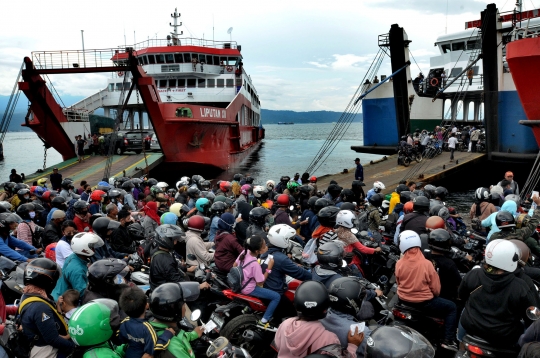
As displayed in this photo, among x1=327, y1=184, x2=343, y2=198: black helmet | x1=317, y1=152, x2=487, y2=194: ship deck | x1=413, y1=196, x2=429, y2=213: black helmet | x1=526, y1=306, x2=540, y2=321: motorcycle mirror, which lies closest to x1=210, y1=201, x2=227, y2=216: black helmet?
x1=413, y1=196, x2=429, y2=213: black helmet

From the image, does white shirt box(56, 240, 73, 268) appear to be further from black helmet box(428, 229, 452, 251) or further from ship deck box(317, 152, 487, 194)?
ship deck box(317, 152, 487, 194)

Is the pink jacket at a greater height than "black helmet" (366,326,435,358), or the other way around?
"black helmet" (366,326,435,358)

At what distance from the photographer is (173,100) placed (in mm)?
28094

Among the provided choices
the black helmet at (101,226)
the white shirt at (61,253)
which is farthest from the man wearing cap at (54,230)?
the white shirt at (61,253)

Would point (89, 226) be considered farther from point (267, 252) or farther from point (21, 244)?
point (267, 252)

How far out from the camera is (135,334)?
321 cm

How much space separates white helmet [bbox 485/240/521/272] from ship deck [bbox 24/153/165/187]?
15237 mm

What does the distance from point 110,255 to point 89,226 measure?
5.48ft

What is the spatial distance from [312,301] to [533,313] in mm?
1652

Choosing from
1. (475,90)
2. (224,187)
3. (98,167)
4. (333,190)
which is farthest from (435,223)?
(475,90)

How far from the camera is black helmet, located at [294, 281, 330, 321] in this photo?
3.12m

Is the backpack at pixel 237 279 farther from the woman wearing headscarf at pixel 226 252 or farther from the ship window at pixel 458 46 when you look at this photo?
the ship window at pixel 458 46

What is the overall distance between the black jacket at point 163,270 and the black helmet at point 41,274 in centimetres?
114

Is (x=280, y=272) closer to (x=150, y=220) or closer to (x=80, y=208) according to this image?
(x=150, y=220)
